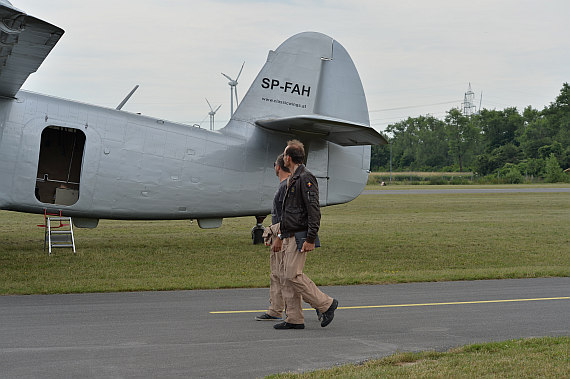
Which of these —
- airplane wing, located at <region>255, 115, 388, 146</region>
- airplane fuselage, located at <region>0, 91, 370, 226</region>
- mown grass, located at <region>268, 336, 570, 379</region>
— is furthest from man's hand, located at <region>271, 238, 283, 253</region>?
airplane fuselage, located at <region>0, 91, 370, 226</region>

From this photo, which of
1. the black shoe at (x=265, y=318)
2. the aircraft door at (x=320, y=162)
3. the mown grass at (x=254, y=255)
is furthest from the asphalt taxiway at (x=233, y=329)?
the aircraft door at (x=320, y=162)

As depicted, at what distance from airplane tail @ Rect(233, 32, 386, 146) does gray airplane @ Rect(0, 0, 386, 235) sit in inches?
1.0

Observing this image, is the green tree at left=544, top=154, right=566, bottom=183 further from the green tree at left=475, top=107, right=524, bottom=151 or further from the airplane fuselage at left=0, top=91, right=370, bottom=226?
the airplane fuselage at left=0, top=91, right=370, bottom=226

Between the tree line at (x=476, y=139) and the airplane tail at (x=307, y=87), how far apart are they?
96.2 meters

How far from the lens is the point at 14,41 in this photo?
31.3ft

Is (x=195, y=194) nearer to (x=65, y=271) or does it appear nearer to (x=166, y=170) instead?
(x=166, y=170)

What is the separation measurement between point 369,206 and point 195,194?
81.3 feet

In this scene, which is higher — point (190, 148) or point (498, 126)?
point (498, 126)

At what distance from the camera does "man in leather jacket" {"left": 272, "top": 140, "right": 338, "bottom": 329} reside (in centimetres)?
771

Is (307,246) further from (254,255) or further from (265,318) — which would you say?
(254,255)

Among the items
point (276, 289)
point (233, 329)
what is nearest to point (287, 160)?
point (276, 289)

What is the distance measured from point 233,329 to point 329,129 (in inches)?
317

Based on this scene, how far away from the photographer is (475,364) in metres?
5.91

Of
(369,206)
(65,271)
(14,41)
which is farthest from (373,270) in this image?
(369,206)
